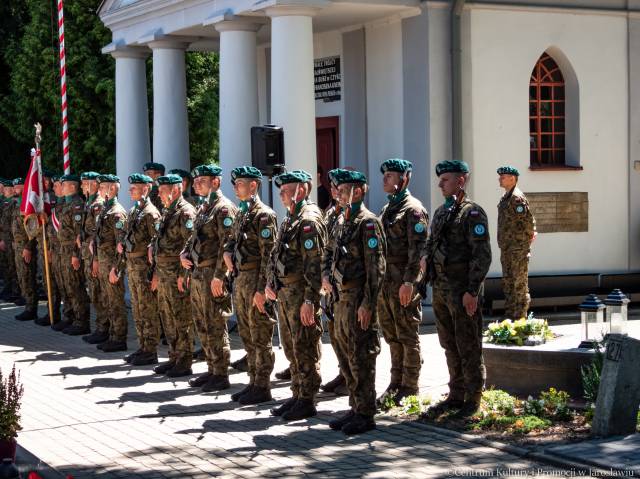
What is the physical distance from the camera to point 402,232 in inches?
407

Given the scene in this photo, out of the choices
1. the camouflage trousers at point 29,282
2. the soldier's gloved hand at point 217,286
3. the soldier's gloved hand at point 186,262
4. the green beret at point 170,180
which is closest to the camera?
the soldier's gloved hand at point 217,286

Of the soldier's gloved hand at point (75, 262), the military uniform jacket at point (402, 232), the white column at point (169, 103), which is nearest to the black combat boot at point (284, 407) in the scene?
the military uniform jacket at point (402, 232)

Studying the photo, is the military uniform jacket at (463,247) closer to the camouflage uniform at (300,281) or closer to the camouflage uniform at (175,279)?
the camouflage uniform at (300,281)

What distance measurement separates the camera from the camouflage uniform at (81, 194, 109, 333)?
613 inches

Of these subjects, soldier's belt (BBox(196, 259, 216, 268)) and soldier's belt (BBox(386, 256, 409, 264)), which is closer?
soldier's belt (BBox(386, 256, 409, 264))

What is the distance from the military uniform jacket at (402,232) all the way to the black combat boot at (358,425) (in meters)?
1.41

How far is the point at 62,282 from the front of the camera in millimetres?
16984

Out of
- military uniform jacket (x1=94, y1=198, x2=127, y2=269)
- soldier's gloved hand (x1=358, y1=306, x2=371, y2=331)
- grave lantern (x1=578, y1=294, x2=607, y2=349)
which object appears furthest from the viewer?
military uniform jacket (x1=94, y1=198, x2=127, y2=269)

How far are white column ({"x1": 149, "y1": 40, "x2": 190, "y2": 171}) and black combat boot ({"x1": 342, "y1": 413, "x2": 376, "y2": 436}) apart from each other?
1103 centimetres

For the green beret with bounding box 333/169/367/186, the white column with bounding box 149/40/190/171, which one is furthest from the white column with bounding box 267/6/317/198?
the green beret with bounding box 333/169/367/186

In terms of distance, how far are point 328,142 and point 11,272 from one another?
673 cm

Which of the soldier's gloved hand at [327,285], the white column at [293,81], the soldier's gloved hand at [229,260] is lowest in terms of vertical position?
the soldier's gloved hand at [327,285]

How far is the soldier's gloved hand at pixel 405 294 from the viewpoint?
973 centimetres

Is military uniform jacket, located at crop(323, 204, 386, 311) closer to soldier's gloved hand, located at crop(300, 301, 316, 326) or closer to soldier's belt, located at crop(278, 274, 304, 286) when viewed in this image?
soldier's gloved hand, located at crop(300, 301, 316, 326)
